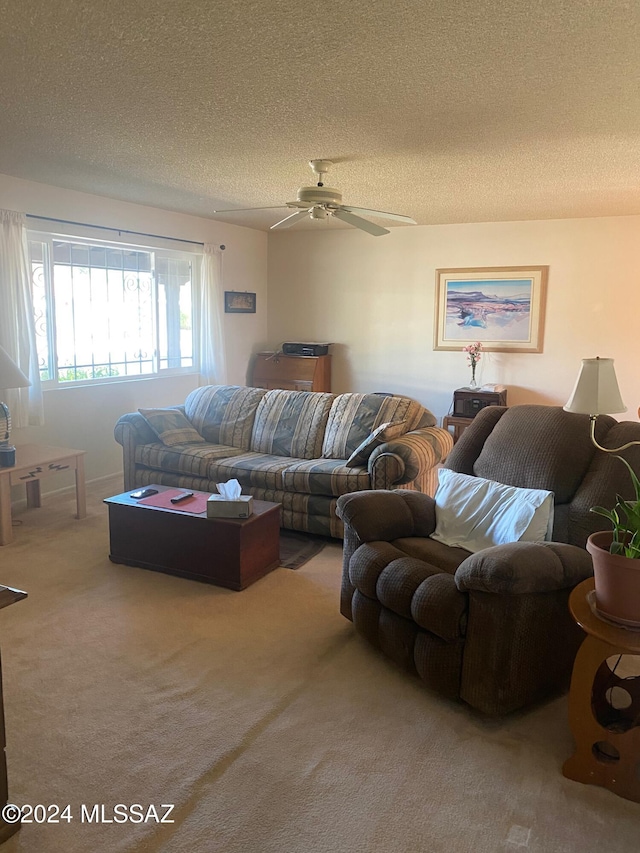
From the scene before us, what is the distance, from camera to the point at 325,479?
393 centimetres

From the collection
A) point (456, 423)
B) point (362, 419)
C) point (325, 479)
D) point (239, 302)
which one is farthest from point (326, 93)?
point (239, 302)

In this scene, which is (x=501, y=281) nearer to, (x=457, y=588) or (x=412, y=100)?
(x=412, y=100)

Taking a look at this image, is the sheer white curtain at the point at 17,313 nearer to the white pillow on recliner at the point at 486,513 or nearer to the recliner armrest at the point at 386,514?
the recliner armrest at the point at 386,514

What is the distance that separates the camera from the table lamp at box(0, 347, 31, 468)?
12.3ft

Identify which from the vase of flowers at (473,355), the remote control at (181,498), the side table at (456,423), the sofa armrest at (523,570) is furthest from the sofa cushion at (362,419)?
the sofa armrest at (523,570)

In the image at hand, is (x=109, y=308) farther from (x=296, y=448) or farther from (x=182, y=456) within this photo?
(x=296, y=448)

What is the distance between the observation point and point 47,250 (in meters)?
4.84

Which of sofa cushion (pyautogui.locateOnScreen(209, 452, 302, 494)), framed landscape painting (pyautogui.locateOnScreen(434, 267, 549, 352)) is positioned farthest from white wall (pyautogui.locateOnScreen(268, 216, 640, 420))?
sofa cushion (pyautogui.locateOnScreen(209, 452, 302, 494))

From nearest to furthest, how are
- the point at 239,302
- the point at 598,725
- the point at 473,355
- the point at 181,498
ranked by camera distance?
the point at 598,725 < the point at 181,498 < the point at 473,355 < the point at 239,302

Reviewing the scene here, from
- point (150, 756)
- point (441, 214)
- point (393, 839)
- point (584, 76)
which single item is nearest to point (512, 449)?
point (584, 76)

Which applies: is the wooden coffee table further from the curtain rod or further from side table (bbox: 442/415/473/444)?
side table (bbox: 442/415/473/444)

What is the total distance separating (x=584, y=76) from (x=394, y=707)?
8.13ft

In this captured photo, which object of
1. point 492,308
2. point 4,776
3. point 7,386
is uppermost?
point 492,308

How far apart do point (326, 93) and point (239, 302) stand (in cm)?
433
